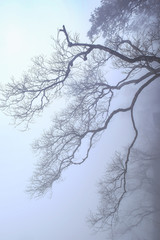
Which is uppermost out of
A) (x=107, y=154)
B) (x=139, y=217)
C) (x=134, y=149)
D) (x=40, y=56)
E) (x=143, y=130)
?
(x=107, y=154)

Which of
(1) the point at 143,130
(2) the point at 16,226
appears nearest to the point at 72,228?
(1) the point at 143,130

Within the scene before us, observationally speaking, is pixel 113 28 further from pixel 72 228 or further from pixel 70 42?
pixel 72 228

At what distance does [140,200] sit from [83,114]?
19.5ft

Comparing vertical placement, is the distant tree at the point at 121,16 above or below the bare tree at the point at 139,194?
above

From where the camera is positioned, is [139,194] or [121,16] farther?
[139,194]

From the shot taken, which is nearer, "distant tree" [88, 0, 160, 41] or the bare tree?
"distant tree" [88, 0, 160, 41]

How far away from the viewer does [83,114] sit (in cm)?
556

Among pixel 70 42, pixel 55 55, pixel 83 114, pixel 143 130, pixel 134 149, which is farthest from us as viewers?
pixel 143 130

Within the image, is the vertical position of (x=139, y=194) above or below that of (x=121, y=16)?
below

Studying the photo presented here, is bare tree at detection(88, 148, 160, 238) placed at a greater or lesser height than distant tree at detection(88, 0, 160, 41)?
lesser

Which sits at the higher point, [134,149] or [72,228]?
[134,149]

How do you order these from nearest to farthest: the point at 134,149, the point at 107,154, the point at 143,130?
the point at 134,149, the point at 143,130, the point at 107,154

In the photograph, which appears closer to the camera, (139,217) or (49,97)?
(49,97)

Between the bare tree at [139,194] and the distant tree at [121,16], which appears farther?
the bare tree at [139,194]
